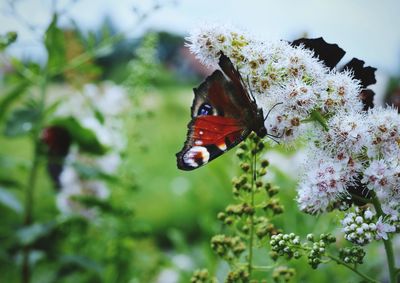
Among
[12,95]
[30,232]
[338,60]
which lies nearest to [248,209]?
[338,60]

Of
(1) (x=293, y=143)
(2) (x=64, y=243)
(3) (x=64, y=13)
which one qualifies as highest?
(3) (x=64, y=13)

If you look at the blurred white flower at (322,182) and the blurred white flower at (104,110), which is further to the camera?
the blurred white flower at (104,110)

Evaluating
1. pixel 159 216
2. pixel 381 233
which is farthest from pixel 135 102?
pixel 159 216

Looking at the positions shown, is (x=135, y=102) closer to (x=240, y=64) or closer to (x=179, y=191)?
(x=240, y=64)

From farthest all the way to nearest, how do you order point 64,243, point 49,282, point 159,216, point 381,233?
point 159,216 < point 64,243 < point 49,282 < point 381,233

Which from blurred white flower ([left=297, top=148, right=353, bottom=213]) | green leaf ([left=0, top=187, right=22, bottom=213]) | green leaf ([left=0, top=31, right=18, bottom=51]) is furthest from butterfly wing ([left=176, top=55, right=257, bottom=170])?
green leaf ([left=0, top=187, right=22, bottom=213])

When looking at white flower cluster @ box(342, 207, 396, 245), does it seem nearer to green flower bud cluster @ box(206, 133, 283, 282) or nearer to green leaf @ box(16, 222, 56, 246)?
green flower bud cluster @ box(206, 133, 283, 282)

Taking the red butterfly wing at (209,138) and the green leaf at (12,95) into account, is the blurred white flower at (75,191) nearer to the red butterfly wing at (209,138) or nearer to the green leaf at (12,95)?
the green leaf at (12,95)

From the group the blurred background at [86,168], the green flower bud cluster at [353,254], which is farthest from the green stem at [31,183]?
the green flower bud cluster at [353,254]
